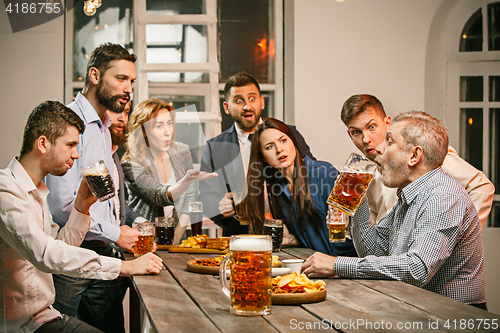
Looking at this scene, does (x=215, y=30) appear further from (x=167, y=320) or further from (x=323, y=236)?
(x=167, y=320)

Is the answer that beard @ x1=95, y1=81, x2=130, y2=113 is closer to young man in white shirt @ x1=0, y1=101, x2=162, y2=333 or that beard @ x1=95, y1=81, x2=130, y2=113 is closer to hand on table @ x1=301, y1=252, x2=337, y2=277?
young man in white shirt @ x1=0, y1=101, x2=162, y2=333

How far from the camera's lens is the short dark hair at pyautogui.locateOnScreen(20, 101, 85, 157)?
2020mm

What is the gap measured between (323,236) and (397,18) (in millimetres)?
2460

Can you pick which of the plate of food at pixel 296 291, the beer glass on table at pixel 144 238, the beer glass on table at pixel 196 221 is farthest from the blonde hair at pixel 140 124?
the plate of food at pixel 296 291

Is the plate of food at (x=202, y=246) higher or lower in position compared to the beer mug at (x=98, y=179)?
lower

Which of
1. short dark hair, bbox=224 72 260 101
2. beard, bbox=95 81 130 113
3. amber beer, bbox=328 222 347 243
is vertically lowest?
amber beer, bbox=328 222 347 243

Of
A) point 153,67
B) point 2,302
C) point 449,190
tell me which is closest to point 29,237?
point 2,302

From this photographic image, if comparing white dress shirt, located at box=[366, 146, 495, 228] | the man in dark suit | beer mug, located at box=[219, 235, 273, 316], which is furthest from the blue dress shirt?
white dress shirt, located at box=[366, 146, 495, 228]

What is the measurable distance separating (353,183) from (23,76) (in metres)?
3.03

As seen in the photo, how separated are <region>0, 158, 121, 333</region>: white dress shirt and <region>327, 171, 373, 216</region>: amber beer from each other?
→ 955 mm

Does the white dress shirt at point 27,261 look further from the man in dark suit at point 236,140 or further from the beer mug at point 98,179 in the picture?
→ the man in dark suit at point 236,140

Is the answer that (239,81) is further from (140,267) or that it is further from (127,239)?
(140,267)

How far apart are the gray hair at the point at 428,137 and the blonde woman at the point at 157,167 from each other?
6.62 ft

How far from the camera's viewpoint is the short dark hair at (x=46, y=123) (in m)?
2.02
